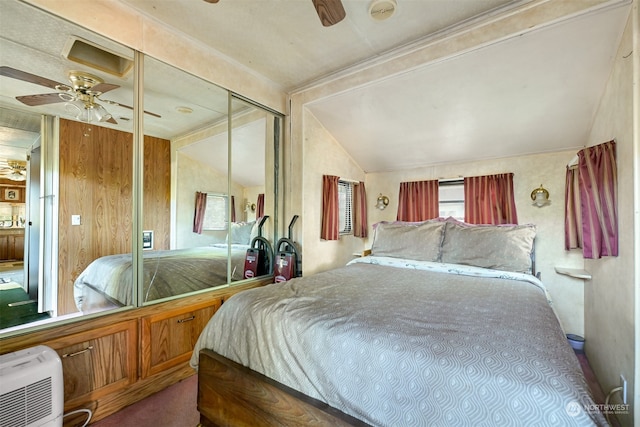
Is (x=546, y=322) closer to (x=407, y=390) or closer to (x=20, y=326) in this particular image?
(x=407, y=390)

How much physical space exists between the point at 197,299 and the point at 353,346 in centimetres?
165

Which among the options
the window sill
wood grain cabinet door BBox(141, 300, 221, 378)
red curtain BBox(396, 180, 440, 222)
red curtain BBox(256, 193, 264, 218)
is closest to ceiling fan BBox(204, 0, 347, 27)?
red curtain BBox(256, 193, 264, 218)

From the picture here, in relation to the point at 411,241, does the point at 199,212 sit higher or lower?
higher

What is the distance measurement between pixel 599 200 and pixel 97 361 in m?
3.33

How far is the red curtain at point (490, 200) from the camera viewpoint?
9.50 ft

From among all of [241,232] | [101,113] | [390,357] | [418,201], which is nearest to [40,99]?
[101,113]

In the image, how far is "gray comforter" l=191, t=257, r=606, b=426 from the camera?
849mm

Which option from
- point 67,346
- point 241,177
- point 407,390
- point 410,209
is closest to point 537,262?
point 410,209

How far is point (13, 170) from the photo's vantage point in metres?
1.65

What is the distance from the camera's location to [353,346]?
3.69 feet

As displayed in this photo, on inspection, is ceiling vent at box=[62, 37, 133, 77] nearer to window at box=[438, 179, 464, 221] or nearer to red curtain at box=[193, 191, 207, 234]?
red curtain at box=[193, 191, 207, 234]

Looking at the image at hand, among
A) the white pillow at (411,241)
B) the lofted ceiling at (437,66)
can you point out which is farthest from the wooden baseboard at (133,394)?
the lofted ceiling at (437,66)

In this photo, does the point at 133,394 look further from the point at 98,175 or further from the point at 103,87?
the point at 103,87

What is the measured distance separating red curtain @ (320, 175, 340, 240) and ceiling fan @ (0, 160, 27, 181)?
2.48 metres
